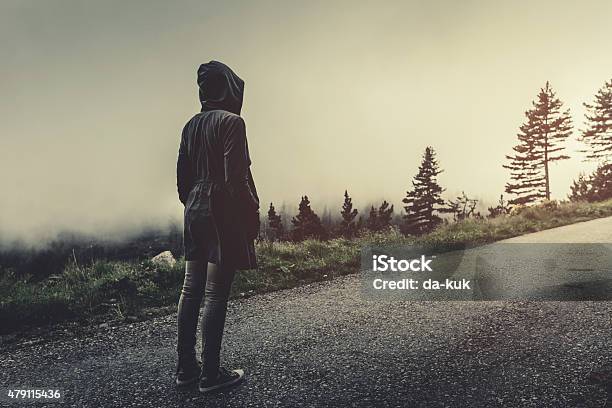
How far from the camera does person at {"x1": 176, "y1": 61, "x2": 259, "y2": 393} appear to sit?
3.49 m

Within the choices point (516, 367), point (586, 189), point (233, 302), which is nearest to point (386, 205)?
point (586, 189)

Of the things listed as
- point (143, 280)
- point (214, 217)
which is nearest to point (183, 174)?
point (214, 217)

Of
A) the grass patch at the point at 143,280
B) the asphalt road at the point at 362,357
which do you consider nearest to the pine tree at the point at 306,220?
the grass patch at the point at 143,280

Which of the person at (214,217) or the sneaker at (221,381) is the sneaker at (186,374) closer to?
the person at (214,217)

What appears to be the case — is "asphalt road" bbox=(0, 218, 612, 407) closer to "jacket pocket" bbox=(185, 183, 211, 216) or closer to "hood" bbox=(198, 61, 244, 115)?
"jacket pocket" bbox=(185, 183, 211, 216)

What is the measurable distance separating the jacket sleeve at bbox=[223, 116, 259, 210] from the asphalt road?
1.44 meters

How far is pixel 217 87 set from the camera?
3645 millimetres

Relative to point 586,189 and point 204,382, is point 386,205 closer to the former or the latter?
point 586,189

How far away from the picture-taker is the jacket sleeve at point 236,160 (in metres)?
3.43

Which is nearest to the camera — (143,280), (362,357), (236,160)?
(236,160)

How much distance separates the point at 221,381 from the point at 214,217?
1.20 m
